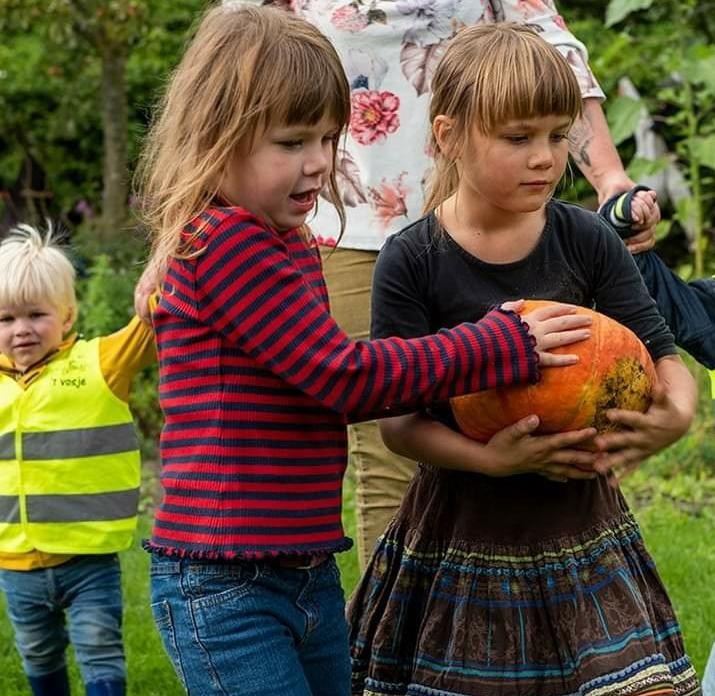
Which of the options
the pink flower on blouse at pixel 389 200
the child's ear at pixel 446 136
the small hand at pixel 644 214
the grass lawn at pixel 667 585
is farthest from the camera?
the grass lawn at pixel 667 585

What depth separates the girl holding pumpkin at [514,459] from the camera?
3002 millimetres

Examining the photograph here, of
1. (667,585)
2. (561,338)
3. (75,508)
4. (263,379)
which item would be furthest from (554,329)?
(667,585)

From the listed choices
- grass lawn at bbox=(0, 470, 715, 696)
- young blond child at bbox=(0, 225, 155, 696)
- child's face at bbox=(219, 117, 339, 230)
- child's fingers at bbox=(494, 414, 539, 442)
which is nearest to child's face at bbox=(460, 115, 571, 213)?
child's face at bbox=(219, 117, 339, 230)

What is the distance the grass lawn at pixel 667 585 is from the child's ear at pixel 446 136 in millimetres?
2355

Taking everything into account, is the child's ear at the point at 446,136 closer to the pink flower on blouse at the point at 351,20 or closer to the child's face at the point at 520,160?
the child's face at the point at 520,160

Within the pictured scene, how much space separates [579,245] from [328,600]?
914mm

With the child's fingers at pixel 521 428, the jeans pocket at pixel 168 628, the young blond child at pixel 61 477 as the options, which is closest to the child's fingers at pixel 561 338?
the child's fingers at pixel 521 428

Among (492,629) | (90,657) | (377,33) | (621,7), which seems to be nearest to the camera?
(492,629)

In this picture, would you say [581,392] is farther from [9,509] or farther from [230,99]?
[9,509]

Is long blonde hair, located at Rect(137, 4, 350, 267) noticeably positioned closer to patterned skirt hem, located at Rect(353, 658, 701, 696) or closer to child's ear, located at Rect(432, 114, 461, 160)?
child's ear, located at Rect(432, 114, 461, 160)

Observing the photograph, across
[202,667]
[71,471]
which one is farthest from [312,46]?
[71,471]

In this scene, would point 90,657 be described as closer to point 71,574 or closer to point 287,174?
point 71,574

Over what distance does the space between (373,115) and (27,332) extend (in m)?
1.35

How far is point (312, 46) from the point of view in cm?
290
